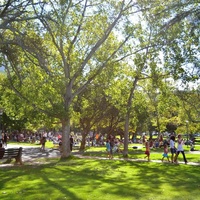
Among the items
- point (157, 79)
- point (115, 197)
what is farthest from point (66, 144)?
point (115, 197)

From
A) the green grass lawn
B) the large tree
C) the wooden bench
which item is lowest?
the green grass lawn

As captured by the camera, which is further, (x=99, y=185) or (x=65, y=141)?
(x=65, y=141)

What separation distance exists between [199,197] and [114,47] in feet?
57.0

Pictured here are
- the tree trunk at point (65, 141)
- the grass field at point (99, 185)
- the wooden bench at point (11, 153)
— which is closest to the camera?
the grass field at point (99, 185)

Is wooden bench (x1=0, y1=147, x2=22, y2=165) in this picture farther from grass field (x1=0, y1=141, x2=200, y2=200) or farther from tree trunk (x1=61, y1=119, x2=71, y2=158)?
tree trunk (x1=61, y1=119, x2=71, y2=158)

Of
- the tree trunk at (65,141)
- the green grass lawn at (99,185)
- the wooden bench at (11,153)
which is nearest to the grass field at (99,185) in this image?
the green grass lawn at (99,185)

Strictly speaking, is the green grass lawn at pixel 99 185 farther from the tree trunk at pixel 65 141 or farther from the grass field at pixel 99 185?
the tree trunk at pixel 65 141

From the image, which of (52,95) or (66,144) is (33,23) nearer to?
(52,95)

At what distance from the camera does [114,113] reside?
1645 inches

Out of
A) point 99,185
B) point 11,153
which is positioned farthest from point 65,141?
point 99,185

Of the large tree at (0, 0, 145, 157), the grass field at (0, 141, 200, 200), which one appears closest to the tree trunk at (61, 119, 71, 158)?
the large tree at (0, 0, 145, 157)

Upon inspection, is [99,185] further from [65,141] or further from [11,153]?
[65,141]

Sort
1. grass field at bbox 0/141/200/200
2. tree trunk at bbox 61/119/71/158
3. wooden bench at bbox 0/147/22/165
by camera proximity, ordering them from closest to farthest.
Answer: grass field at bbox 0/141/200/200 < wooden bench at bbox 0/147/22/165 < tree trunk at bbox 61/119/71/158

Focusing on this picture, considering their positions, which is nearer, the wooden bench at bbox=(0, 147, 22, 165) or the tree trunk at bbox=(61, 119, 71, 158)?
the wooden bench at bbox=(0, 147, 22, 165)
